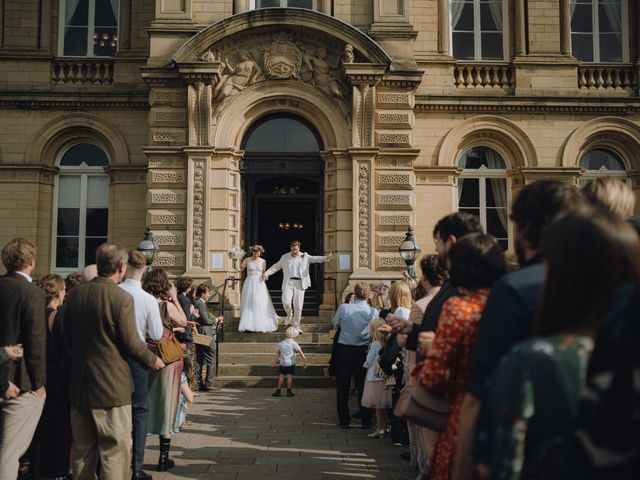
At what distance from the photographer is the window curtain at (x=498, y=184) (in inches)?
698

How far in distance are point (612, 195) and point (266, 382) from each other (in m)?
10.1

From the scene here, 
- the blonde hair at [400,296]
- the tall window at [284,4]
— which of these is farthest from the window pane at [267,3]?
the blonde hair at [400,296]

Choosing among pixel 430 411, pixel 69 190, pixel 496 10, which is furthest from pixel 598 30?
pixel 430 411

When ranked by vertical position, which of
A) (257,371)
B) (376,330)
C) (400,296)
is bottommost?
(257,371)

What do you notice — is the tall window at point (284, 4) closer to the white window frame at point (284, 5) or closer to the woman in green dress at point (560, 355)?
the white window frame at point (284, 5)

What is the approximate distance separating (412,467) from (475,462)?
559 centimetres

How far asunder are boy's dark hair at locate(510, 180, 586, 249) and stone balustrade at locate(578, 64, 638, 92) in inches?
634

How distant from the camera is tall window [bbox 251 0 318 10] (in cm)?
1633

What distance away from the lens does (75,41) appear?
18.1 m

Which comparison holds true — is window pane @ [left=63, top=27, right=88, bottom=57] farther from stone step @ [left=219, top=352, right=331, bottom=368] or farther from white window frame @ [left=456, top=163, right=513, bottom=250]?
white window frame @ [left=456, top=163, right=513, bottom=250]

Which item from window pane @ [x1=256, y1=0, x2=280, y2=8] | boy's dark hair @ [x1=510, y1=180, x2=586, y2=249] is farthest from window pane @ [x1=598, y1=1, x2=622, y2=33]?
boy's dark hair @ [x1=510, y1=180, x2=586, y2=249]

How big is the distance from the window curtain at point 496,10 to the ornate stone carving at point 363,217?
6.50 meters

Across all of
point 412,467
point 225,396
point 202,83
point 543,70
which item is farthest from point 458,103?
point 412,467

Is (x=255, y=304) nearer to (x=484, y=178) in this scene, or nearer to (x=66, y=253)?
(x=66, y=253)
